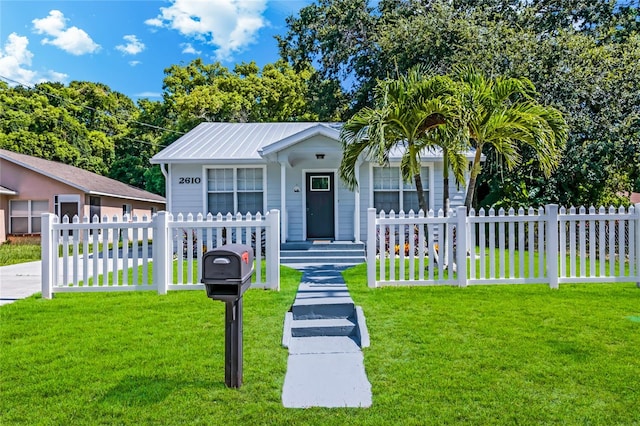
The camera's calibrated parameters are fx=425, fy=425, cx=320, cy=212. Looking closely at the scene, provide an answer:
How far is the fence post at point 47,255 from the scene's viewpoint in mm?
5848

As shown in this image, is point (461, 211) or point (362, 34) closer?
point (461, 211)

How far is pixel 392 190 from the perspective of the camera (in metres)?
11.4

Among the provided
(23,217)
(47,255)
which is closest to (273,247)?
(47,255)

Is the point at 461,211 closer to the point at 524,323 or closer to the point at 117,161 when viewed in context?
the point at 524,323

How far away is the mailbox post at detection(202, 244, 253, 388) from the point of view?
310 cm

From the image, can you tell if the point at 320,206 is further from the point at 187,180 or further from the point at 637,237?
the point at 637,237

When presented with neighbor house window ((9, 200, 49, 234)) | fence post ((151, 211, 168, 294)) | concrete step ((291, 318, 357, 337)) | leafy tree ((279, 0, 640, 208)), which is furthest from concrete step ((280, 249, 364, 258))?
neighbor house window ((9, 200, 49, 234))

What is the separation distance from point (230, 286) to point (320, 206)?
8.46m

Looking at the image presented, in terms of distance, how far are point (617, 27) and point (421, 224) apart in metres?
16.1

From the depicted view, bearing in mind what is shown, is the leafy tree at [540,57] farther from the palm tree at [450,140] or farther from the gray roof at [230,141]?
the gray roof at [230,141]

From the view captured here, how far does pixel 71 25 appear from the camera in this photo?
59.4 feet

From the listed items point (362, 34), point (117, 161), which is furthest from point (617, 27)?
point (117, 161)

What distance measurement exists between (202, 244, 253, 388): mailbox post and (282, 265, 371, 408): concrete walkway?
446 millimetres

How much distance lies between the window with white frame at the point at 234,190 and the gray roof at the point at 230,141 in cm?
50
